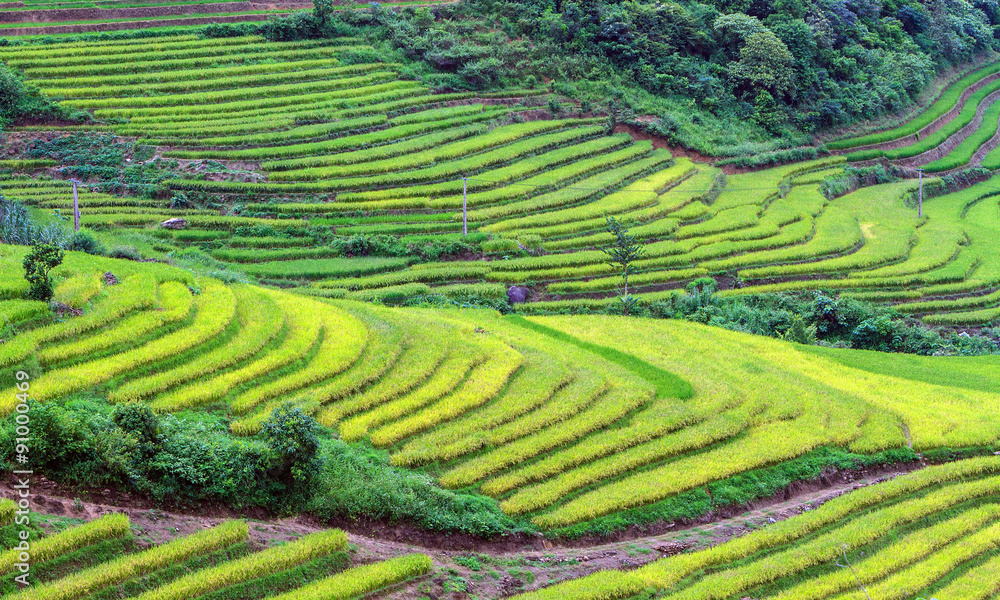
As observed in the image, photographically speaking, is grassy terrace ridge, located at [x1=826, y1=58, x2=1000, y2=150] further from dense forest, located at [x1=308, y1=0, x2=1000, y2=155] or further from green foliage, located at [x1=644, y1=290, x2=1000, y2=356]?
green foliage, located at [x1=644, y1=290, x2=1000, y2=356]

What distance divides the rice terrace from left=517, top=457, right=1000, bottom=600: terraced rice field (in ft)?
0.25

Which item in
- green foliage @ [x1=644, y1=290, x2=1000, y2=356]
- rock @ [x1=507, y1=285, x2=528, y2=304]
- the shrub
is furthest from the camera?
rock @ [x1=507, y1=285, x2=528, y2=304]

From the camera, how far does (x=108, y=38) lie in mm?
46156

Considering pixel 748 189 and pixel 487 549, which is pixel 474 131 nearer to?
pixel 748 189

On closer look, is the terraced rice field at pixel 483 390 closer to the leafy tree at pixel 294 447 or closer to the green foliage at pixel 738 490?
the green foliage at pixel 738 490

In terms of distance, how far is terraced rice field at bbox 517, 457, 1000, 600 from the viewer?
14.9m

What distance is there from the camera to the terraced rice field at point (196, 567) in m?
12.4

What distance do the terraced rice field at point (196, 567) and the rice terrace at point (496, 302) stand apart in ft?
0.17

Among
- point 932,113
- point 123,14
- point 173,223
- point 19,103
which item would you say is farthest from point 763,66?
point 19,103

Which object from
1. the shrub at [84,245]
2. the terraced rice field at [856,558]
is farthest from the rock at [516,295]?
the terraced rice field at [856,558]

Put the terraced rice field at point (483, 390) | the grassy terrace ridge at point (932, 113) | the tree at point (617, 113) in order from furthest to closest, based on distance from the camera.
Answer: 1. the grassy terrace ridge at point (932, 113)
2. the tree at point (617, 113)
3. the terraced rice field at point (483, 390)

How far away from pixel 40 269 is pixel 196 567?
881 cm

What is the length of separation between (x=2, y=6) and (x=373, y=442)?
41106mm

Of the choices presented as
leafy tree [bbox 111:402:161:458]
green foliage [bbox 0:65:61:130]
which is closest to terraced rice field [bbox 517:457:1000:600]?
leafy tree [bbox 111:402:161:458]
